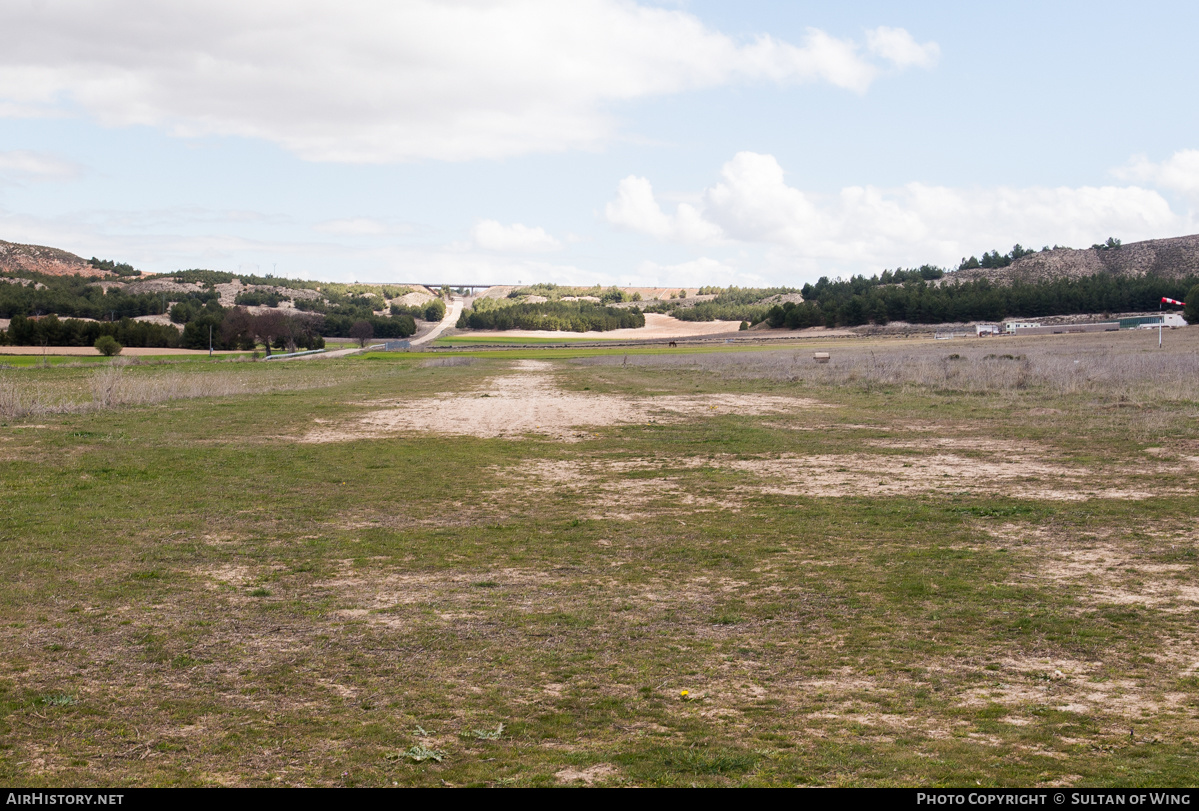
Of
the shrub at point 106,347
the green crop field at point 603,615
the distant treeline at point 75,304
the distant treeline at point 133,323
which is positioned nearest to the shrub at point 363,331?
the distant treeline at point 133,323

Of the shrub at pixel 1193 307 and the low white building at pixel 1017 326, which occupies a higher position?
the shrub at pixel 1193 307

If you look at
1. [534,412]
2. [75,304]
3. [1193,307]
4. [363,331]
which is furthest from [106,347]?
[1193,307]

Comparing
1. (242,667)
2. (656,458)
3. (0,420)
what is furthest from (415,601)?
(0,420)

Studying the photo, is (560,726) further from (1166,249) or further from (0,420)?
(1166,249)

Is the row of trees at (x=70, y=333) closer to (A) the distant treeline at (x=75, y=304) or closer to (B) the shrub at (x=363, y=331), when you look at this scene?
(A) the distant treeline at (x=75, y=304)

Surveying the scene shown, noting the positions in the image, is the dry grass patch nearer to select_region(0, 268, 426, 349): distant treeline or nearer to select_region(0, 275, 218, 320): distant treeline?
select_region(0, 268, 426, 349): distant treeline

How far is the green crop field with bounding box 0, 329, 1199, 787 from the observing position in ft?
16.5

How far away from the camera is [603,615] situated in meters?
7.94

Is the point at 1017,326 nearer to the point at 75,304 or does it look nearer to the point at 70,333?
the point at 70,333

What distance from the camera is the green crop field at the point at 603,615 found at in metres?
5.02

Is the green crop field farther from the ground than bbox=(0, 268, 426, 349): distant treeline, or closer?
closer

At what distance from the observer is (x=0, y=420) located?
2398 centimetres

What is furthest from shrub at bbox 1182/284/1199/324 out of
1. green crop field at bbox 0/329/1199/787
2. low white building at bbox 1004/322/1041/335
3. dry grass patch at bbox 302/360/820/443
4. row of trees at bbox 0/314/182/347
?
row of trees at bbox 0/314/182/347
